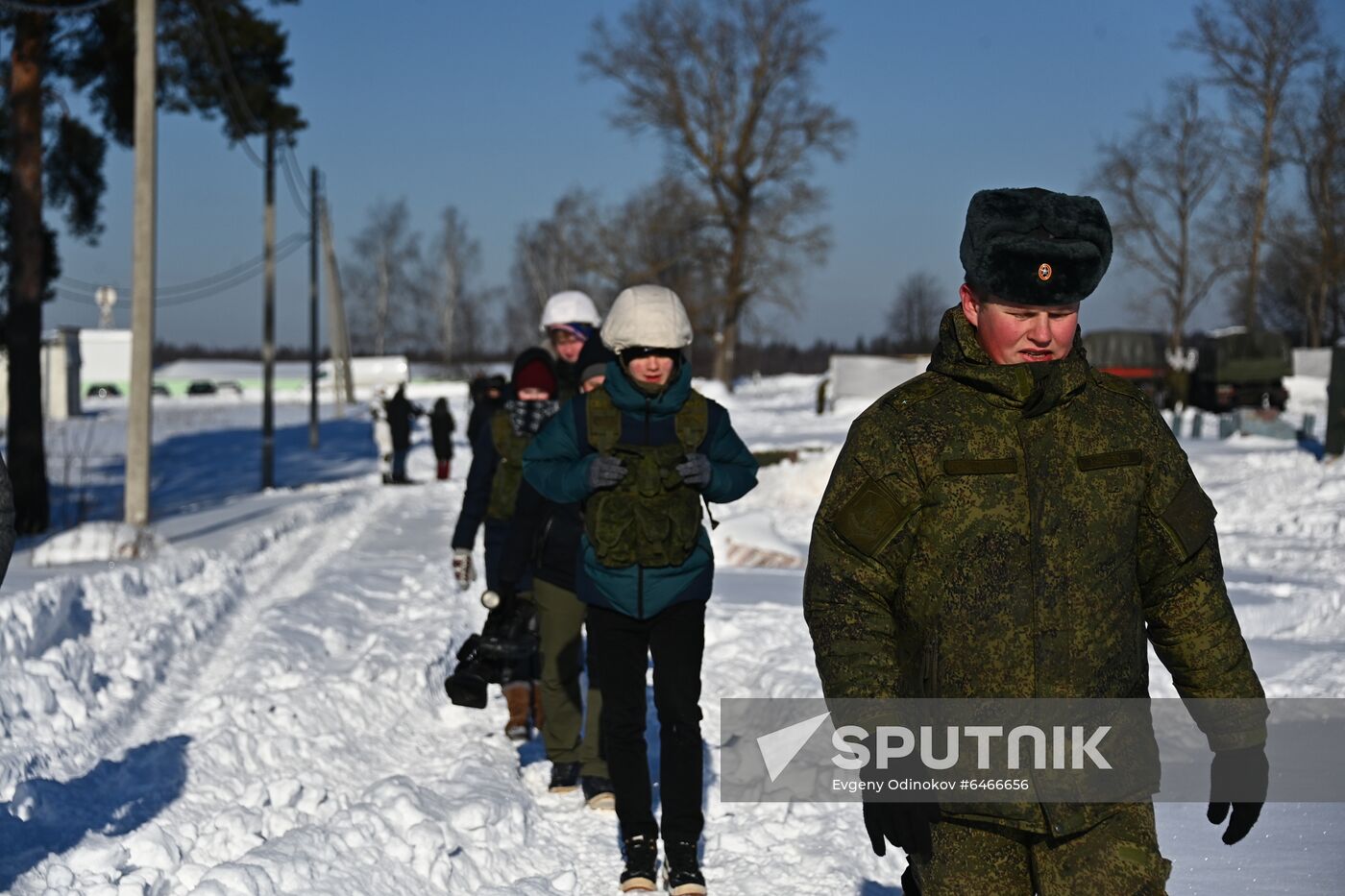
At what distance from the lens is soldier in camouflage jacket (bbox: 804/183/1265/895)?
8.55 ft

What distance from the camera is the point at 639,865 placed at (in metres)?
4.74

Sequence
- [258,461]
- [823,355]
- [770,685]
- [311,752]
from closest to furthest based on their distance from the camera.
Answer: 1. [311,752]
2. [770,685]
3. [258,461]
4. [823,355]

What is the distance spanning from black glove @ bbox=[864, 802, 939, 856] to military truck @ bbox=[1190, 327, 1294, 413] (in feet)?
105

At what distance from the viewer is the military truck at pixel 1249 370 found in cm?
3300

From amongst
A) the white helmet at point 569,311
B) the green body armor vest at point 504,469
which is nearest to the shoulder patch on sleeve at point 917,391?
the white helmet at point 569,311

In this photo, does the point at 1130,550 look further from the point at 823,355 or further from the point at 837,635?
the point at 823,355

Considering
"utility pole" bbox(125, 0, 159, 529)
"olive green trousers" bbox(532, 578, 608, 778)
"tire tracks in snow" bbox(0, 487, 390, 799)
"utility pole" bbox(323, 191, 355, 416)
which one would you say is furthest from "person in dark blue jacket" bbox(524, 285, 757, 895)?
"utility pole" bbox(323, 191, 355, 416)

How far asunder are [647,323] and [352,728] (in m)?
3.46

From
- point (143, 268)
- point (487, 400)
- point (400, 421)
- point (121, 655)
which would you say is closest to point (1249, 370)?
point (400, 421)

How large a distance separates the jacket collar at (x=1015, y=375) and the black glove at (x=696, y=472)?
1936 mm

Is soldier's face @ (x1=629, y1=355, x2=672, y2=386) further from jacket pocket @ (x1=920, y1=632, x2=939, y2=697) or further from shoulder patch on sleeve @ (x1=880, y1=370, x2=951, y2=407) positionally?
jacket pocket @ (x1=920, y1=632, x2=939, y2=697)

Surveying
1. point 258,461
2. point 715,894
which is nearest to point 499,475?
point 715,894

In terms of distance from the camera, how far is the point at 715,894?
187 inches

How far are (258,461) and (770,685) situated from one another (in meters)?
27.6
